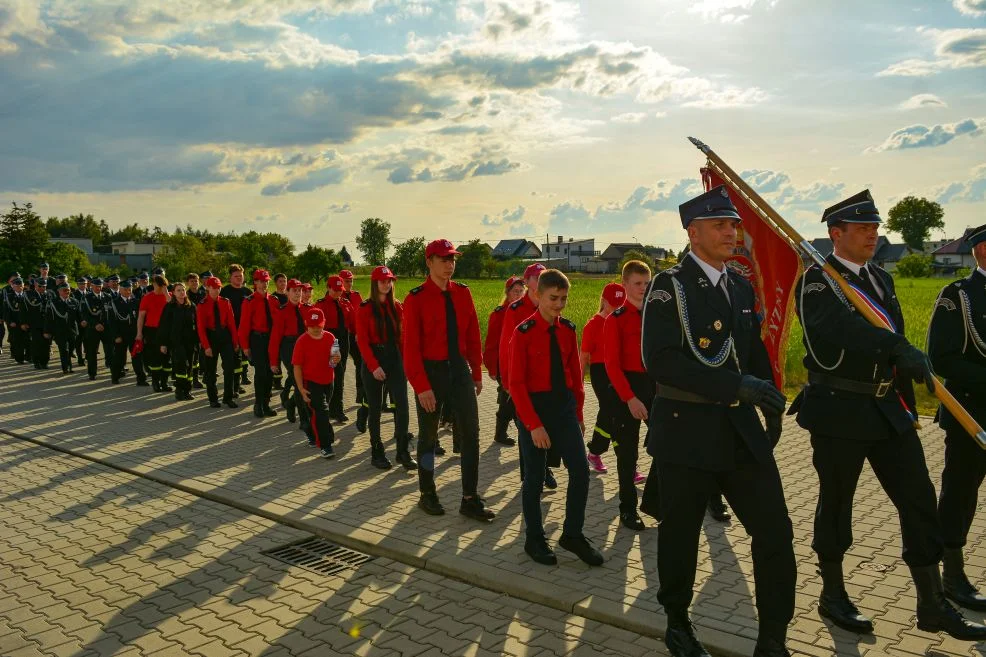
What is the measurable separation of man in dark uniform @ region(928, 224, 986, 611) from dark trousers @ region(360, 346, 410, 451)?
4.81 m

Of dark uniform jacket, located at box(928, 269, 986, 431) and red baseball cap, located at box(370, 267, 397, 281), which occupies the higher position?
red baseball cap, located at box(370, 267, 397, 281)

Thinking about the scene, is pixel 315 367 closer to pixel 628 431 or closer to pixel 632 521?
pixel 628 431

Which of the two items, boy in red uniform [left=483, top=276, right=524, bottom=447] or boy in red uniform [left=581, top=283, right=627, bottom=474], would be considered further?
boy in red uniform [left=483, top=276, right=524, bottom=447]

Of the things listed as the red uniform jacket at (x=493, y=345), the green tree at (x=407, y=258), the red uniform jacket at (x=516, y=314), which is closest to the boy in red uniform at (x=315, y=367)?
the red uniform jacket at (x=493, y=345)

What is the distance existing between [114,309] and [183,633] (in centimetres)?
1321

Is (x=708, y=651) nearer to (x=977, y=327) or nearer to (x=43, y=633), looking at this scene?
(x=977, y=327)

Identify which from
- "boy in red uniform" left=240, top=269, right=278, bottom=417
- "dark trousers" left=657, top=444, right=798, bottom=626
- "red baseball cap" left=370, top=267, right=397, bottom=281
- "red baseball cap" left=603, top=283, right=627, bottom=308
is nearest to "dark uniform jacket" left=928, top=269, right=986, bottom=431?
"dark trousers" left=657, top=444, right=798, bottom=626

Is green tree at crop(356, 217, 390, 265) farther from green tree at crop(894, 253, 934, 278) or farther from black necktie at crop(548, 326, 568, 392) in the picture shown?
black necktie at crop(548, 326, 568, 392)

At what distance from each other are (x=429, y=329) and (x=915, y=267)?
89.9 meters

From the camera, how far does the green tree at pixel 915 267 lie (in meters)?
86.2

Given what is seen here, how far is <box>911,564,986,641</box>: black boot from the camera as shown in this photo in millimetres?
4527

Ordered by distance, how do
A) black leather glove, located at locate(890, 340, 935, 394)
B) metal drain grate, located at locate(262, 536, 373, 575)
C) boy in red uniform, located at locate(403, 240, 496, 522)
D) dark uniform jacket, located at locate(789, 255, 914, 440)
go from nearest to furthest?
black leather glove, located at locate(890, 340, 935, 394) < dark uniform jacket, located at locate(789, 255, 914, 440) < metal drain grate, located at locate(262, 536, 373, 575) < boy in red uniform, located at locate(403, 240, 496, 522)

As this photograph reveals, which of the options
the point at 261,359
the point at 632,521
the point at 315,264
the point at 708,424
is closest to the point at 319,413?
the point at 261,359

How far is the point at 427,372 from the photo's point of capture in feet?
23.6
